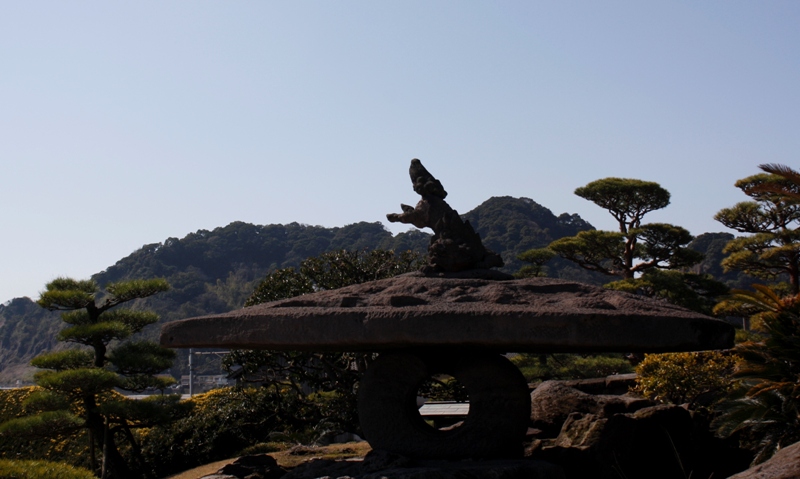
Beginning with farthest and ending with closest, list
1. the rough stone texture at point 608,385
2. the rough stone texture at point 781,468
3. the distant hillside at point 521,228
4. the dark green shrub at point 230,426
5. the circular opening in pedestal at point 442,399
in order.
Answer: the distant hillside at point 521,228, the rough stone texture at point 608,385, the dark green shrub at point 230,426, the circular opening in pedestal at point 442,399, the rough stone texture at point 781,468

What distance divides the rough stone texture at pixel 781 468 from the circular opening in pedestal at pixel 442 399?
8.44 meters

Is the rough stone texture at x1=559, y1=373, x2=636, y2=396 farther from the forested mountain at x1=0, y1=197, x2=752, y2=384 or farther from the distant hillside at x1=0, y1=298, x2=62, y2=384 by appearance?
the distant hillside at x1=0, y1=298, x2=62, y2=384

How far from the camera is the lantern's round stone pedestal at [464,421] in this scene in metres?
8.84

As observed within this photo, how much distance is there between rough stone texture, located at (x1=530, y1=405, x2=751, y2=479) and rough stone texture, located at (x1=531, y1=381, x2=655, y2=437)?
0.51 m

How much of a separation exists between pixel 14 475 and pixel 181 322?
2410 mm

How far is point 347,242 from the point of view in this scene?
64.6 metres

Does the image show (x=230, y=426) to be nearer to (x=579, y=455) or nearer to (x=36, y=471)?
(x=36, y=471)

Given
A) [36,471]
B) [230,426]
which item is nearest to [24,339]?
[230,426]

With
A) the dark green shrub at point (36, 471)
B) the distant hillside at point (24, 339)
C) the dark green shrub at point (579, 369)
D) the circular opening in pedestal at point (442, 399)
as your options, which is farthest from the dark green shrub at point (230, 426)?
the distant hillside at point (24, 339)

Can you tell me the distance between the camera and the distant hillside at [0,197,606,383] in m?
53.6

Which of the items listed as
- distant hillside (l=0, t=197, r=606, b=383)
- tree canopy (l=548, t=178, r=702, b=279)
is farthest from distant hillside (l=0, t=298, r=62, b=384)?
tree canopy (l=548, t=178, r=702, b=279)

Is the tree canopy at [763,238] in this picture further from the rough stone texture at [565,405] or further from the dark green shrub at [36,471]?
the dark green shrub at [36,471]

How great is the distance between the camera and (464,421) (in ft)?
29.6

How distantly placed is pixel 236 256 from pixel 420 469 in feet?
202
